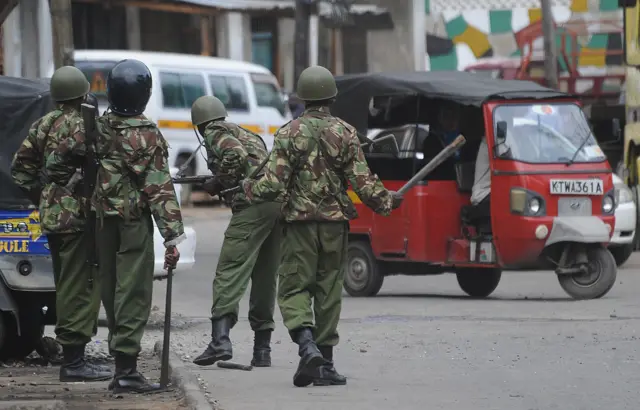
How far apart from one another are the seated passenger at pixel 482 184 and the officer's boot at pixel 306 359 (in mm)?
6048

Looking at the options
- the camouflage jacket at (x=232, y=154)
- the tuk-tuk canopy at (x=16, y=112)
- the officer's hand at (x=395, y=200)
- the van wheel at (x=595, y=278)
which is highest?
the tuk-tuk canopy at (x=16, y=112)

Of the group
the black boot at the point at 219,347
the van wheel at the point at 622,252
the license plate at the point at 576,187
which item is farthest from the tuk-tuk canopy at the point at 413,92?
the black boot at the point at 219,347

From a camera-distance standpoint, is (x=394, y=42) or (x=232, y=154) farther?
(x=394, y=42)

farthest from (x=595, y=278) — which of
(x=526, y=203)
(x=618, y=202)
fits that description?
(x=618, y=202)

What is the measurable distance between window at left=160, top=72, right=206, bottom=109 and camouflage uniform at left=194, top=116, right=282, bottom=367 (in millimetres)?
17607

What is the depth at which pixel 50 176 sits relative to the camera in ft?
30.4

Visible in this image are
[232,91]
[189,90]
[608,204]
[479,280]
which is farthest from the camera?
[232,91]

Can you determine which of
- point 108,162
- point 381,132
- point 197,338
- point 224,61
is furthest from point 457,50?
point 108,162

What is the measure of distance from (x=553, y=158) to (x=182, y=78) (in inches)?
557

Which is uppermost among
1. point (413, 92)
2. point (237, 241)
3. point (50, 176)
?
point (413, 92)

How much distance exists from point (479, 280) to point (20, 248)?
6.48 metres

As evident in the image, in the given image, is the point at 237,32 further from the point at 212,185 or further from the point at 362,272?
the point at 212,185

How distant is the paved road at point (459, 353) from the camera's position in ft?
27.7

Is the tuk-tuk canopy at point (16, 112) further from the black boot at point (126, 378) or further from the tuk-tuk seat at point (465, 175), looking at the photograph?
the tuk-tuk seat at point (465, 175)
